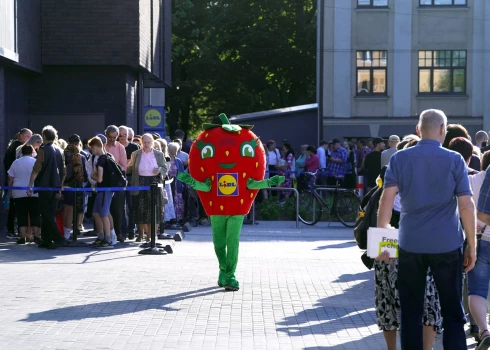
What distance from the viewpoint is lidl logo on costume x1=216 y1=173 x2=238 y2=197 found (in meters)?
12.0

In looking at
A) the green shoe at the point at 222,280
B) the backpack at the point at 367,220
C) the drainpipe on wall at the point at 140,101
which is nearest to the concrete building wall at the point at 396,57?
the drainpipe on wall at the point at 140,101

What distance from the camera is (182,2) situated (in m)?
50.7

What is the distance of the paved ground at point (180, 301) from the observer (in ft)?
28.9

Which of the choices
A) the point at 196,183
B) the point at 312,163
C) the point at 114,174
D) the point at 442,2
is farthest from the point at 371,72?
the point at 196,183

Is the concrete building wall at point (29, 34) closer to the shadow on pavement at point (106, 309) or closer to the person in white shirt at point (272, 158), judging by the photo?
the person in white shirt at point (272, 158)

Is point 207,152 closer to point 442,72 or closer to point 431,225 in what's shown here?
point 431,225

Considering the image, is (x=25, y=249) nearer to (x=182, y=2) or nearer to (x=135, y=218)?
(x=135, y=218)

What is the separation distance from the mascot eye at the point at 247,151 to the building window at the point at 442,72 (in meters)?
30.0

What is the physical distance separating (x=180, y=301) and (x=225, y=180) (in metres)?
1.78

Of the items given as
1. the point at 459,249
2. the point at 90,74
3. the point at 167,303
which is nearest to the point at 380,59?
the point at 90,74

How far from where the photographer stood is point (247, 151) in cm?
1215

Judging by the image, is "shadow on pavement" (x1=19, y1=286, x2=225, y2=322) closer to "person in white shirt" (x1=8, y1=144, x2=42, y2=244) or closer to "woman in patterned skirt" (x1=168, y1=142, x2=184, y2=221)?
"person in white shirt" (x1=8, y1=144, x2=42, y2=244)

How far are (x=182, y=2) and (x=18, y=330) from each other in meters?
42.8

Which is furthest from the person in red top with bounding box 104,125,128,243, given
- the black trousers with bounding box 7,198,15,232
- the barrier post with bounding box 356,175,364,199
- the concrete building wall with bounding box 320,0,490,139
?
the concrete building wall with bounding box 320,0,490,139
